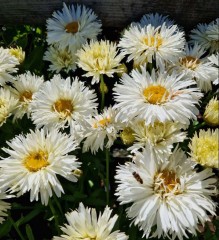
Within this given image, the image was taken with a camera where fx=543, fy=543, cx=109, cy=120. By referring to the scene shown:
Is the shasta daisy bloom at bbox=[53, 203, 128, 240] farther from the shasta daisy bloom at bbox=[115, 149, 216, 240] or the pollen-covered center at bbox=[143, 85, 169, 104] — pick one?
the pollen-covered center at bbox=[143, 85, 169, 104]

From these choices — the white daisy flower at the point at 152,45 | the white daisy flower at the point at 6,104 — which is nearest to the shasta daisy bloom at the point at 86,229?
the white daisy flower at the point at 6,104

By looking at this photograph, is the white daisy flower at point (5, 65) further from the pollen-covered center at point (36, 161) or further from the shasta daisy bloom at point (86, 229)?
the shasta daisy bloom at point (86, 229)

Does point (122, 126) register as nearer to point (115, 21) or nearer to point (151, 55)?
point (151, 55)

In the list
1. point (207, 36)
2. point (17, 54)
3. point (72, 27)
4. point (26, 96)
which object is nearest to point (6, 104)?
point (26, 96)

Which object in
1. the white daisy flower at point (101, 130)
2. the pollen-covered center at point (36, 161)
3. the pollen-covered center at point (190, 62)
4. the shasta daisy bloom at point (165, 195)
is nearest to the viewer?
the shasta daisy bloom at point (165, 195)

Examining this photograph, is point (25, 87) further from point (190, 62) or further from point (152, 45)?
point (190, 62)
